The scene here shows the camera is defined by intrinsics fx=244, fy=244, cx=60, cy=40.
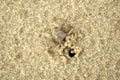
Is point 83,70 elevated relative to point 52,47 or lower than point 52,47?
lower

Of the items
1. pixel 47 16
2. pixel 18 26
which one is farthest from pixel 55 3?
pixel 18 26

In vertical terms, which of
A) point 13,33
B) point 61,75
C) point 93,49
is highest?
point 13,33

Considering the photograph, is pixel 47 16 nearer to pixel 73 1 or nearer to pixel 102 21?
pixel 73 1

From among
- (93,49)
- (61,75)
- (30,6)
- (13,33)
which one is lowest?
(61,75)

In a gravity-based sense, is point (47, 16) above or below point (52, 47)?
above

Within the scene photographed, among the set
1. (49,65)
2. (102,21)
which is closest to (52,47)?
(49,65)

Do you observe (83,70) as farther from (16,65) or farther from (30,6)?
(30,6)
